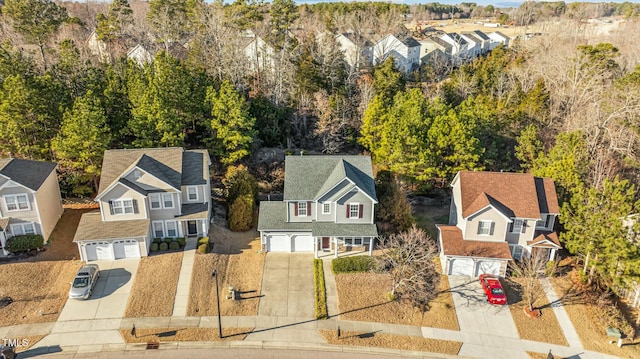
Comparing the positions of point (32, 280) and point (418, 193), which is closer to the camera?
point (32, 280)

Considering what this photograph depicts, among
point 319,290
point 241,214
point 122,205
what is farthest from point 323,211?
point 122,205

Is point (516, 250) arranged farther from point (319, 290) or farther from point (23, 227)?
point (23, 227)

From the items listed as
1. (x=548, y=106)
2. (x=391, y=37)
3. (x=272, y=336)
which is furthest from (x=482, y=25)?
(x=272, y=336)

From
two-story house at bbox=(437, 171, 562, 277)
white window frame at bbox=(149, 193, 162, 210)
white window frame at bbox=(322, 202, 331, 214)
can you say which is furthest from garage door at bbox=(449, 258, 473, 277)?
white window frame at bbox=(149, 193, 162, 210)

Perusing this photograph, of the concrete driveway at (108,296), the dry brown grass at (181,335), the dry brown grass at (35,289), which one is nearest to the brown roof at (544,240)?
the dry brown grass at (181,335)

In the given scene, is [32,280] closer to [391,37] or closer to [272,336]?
[272,336]

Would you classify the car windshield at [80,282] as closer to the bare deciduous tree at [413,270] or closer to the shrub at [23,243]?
the shrub at [23,243]
